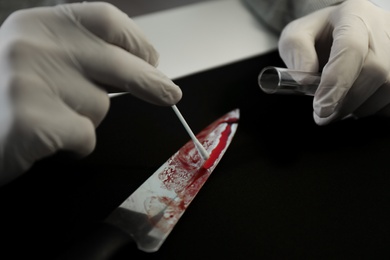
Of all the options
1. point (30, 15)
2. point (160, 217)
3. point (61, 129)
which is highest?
point (30, 15)

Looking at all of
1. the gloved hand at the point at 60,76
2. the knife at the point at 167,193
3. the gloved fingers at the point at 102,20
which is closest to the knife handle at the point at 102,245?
the knife at the point at 167,193

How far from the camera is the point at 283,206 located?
0.68 meters

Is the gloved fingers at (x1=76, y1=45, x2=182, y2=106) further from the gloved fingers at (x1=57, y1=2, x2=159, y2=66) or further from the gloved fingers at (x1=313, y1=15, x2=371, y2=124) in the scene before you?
the gloved fingers at (x1=313, y1=15, x2=371, y2=124)

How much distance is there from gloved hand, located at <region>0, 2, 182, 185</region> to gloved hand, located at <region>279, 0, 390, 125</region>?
35cm

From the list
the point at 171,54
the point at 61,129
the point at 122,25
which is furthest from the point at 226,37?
the point at 61,129

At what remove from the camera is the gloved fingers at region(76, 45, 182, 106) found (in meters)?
0.54

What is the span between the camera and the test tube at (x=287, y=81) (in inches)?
27.3

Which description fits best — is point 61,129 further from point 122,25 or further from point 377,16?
point 377,16

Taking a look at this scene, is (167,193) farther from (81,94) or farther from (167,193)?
(81,94)

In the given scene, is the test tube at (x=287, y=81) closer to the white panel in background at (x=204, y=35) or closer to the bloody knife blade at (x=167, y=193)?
the bloody knife blade at (x=167, y=193)

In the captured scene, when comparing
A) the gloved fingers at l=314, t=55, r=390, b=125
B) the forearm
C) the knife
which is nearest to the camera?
the knife

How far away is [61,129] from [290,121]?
0.51 meters

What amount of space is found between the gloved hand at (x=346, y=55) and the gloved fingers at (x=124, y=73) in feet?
1.07

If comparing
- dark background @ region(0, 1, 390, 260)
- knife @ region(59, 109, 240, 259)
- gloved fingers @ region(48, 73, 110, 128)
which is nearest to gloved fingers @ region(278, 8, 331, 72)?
dark background @ region(0, 1, 390, 260)
